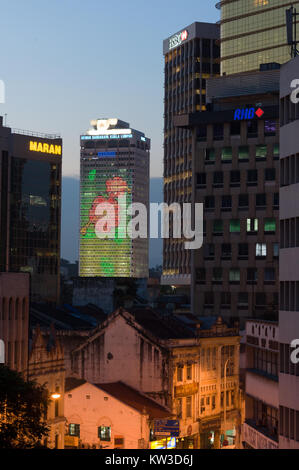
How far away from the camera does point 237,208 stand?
161 m

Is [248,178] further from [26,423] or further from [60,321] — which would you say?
[26,423]

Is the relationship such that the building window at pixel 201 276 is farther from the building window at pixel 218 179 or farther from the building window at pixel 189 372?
the building window at pixel 189 372

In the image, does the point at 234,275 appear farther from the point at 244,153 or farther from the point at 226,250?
the point at 244,153

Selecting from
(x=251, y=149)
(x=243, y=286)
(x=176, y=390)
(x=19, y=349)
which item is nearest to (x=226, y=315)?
(x=243, y=286)

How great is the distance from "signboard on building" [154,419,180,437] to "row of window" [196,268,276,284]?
6796cm

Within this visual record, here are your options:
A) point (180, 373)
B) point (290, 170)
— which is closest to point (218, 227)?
point (180, 373)

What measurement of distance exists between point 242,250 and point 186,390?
196ft

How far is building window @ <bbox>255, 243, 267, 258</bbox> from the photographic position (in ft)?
527

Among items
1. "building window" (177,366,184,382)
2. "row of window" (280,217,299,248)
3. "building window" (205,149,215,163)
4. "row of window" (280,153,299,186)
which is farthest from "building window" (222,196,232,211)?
"row of window" (280,217,299,248)

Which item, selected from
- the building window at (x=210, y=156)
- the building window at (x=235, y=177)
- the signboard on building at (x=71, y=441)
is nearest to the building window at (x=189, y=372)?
the signboard on building at (x=71, y=441)

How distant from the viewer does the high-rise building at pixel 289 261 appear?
52.6 meters

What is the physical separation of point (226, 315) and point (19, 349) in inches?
3364

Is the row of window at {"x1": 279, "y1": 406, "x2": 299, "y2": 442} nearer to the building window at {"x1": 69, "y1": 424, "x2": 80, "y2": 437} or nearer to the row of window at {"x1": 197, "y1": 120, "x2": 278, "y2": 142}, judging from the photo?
the building window at {"x1": 69, "y1": 424, "x2": 80, "y2": 437}

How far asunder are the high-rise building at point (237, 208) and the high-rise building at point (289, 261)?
10179 centimetres
